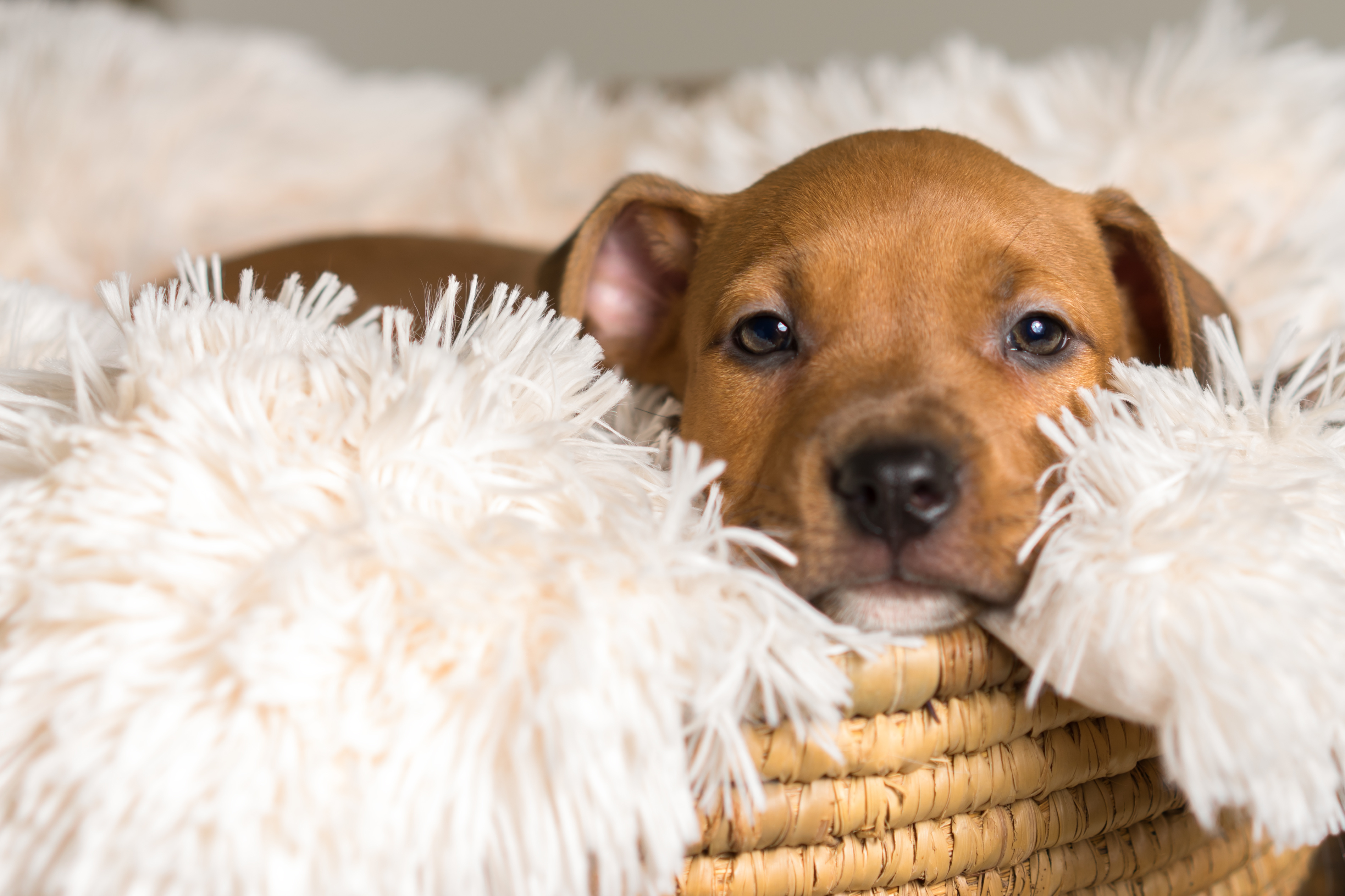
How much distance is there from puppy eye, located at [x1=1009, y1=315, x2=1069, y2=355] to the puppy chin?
472 millimetres

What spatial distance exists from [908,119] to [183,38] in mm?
2007

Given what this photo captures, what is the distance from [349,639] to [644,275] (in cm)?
122

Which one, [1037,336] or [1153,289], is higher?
[1153,289]

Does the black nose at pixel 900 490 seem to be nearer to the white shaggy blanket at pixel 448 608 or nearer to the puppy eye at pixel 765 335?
the white shaggy blanket at pixel 448 608

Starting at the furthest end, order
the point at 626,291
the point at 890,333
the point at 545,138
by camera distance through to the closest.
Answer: the point at 545,138 < the point at 626,291 < the point at 890,333

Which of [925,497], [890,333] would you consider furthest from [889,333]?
[925,497]

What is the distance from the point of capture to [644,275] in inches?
80.1

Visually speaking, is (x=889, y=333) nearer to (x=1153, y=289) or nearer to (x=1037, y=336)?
(x=1037, y=336)

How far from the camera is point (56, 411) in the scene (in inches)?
44.1

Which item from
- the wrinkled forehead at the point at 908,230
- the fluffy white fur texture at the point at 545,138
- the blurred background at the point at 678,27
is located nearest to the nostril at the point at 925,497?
the wrinkled forehead at the point at 908,230

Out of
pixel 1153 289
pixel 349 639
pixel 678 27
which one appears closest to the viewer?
pixel 349 639

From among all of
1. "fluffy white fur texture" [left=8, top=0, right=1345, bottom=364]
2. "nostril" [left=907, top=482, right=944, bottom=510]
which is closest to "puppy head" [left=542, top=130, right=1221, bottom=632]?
"nostril" [left=907, top=482, right=944, bottom=510]

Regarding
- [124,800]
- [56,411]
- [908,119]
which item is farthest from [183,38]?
[124,800]

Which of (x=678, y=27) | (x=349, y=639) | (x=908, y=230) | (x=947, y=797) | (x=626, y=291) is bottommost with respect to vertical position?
(x=947, y=797)
